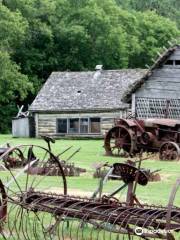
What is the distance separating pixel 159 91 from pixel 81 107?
9.74m

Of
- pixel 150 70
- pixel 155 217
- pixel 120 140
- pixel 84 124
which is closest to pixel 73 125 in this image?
pixel 84 124

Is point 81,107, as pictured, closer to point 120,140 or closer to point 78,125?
point 78,125

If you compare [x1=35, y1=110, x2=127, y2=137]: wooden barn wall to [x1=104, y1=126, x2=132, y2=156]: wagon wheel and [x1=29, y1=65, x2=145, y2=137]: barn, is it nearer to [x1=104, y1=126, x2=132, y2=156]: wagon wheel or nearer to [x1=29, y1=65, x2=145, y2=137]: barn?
[x1=29, y1=65, x2=145, y2=137]: barn

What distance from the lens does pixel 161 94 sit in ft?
119

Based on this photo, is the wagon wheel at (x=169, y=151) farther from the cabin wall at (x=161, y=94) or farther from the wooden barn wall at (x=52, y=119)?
the wooden barn wall at (x=52, y=119)

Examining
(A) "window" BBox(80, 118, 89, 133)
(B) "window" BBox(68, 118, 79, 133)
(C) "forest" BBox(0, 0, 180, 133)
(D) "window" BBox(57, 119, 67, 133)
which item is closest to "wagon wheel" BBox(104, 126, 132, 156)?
(A) "window" BBox(80, 118, 89, 133)

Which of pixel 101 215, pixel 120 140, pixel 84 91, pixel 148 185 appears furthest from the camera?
pixel 84 91

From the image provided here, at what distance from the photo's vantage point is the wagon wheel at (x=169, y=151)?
26500 millimetres

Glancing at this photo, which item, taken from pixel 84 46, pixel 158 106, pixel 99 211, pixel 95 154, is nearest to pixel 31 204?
pixel 99 211

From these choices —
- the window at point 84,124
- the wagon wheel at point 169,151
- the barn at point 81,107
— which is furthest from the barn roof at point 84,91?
the wagon wheel at point 169,151

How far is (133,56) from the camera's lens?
68688mm

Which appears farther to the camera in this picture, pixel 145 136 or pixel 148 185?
pixel 145 136

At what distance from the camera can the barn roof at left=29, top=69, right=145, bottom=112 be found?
45.1 meters

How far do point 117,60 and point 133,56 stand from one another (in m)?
3.67
